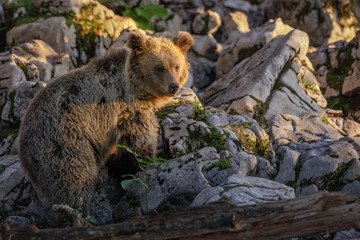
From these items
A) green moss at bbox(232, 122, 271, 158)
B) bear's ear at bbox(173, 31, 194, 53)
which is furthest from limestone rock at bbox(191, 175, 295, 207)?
bear's ear at bbox(173, 31, 194, 53)

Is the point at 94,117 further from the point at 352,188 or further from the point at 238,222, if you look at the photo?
the point at 352,188

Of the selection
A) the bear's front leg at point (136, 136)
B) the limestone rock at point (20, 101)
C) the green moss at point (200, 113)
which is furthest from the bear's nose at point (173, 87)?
the limestone rock at point (20, 101)

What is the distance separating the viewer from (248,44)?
1231 centimetres

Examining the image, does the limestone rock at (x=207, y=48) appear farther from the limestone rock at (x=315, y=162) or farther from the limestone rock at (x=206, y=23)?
the limestone rock at (x=315, y=162)

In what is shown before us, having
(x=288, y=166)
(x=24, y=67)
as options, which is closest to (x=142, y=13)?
(x=24, y=67)

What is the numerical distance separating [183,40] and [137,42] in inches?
36.4

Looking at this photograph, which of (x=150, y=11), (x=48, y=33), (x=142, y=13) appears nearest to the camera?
(x=48, y=33)

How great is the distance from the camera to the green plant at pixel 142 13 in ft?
49.9

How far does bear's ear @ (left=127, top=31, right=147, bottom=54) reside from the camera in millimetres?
6164

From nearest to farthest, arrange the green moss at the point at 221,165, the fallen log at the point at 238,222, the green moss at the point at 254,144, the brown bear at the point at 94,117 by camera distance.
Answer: the fallen log at the point at 238,222
the brown bear at the point at 94,117
the green moss at the point at 221,165
the green moss at the point at 254,144

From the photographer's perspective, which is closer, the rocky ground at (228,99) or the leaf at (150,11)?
the rocky ground at (228,99)

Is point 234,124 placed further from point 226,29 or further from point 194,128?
point 226,29

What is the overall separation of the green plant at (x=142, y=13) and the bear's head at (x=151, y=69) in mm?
8986

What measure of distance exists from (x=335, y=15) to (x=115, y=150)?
14.3 meters
